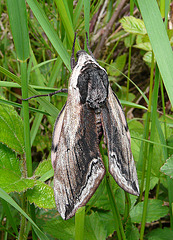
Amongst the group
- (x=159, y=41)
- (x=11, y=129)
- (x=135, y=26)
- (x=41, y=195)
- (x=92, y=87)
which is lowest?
(x=41, y=195)

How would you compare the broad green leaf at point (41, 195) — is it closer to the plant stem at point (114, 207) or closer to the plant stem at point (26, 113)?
the plant stem at point (26, 113)

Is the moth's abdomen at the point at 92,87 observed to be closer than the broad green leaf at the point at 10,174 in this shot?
No

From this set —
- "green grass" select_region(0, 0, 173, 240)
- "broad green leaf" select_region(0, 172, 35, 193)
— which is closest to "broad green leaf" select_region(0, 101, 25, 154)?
"green grass" select_region(0, 0, 173, 240)

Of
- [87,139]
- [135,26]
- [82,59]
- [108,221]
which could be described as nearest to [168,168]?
[87,139]

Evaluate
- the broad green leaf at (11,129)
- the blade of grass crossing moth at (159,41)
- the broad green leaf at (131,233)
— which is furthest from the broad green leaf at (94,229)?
the blade of grass crossing moth at (159,41)

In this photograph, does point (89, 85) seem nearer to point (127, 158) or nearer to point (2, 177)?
point (127, 158)

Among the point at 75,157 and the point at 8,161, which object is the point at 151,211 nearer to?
the point at 75,157
